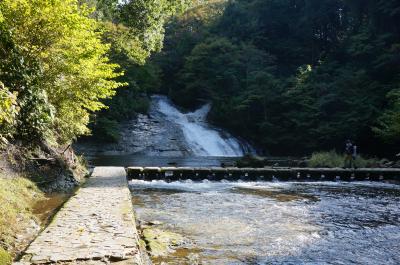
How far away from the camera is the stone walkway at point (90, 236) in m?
5.04

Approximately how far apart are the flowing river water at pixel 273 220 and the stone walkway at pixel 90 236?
3.27 ft

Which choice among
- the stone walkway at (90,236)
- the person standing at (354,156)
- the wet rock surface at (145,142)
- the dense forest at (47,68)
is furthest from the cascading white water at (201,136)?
the stone walkway at (90,236)

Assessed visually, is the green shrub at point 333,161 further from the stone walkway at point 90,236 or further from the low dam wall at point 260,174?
the stone walkway at point 90,236

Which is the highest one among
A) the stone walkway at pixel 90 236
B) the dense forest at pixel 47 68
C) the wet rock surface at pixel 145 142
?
the dense forest at pixel 47 68

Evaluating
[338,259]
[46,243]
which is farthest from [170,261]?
[338,259]

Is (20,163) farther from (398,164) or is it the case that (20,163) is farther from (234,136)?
(234,136)

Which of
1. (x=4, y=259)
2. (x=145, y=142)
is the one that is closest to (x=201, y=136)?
(x=145, y=142)

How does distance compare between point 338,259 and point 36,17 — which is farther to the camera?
point 36,17

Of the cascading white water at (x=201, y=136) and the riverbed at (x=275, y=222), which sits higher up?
the cascading white water at (x=201, y=136)

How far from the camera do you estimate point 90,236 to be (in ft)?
19.8

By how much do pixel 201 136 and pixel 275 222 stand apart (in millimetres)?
25654

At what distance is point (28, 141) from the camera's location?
12.0 metres

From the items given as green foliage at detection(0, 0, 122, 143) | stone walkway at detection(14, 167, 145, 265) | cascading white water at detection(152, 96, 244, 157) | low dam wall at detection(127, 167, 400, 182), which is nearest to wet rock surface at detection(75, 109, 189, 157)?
cascading white water at detection(152, 96, 244, 157)

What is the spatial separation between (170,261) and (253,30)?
4145cm
